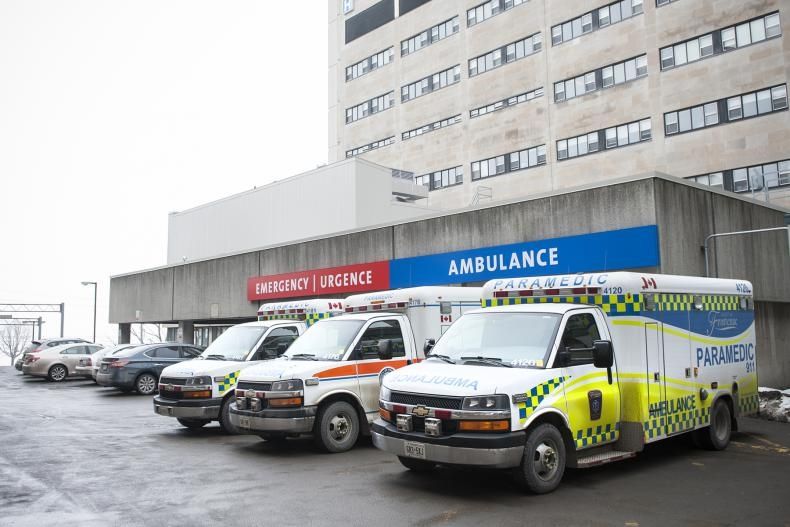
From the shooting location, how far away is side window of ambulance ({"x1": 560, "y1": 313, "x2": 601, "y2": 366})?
8102 mm

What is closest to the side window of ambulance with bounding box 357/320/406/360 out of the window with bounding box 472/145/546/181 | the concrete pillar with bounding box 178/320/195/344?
the concrete pillar with bounding box 178/320/195/344

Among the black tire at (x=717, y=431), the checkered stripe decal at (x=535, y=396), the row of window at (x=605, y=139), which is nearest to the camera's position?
the checkered stripe decal at (x=535, y=396)

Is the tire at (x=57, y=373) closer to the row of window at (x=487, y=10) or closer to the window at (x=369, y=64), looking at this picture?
the row of window at (x=487, y=10)

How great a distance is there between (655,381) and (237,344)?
786cm

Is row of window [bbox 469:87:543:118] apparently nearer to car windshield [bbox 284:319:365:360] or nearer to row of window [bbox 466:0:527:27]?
row of window [bbox 466:0:527:27]

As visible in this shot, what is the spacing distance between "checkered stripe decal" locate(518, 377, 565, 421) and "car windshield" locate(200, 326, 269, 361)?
702cm

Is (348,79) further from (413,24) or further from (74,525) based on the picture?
(74,525)

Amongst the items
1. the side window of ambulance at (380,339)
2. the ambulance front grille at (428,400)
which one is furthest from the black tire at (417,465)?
the side window of ambulance at (380,339)

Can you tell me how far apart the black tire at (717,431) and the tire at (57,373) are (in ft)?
81.6

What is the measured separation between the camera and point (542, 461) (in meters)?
7.66

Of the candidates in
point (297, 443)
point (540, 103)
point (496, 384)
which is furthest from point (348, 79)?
point (496, 384)

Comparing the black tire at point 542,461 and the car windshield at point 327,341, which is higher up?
the car windshield at point 327,341

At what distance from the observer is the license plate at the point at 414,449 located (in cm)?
762

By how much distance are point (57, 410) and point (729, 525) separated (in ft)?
Answer: 51.9
